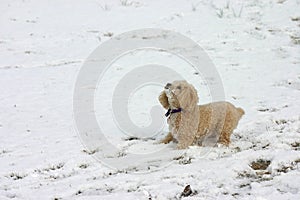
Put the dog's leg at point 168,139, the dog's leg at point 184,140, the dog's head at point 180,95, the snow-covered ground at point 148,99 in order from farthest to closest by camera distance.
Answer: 1. the dog's leg at point 168,139
2. the dog's leg at point 184,140
3. the dog's head at point 180,95
4. the snow-covered ground at point 148,99

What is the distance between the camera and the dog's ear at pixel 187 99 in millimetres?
4859

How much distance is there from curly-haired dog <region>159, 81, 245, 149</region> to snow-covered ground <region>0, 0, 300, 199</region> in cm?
Result: 19

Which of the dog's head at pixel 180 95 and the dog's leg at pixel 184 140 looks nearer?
the dog's head at pixel 180 95

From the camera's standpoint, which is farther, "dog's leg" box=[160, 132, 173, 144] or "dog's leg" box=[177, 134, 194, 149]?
"dog's leg" box=[160, 132, 173, 144]

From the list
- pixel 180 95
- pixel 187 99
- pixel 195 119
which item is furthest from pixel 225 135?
pixel 180 95

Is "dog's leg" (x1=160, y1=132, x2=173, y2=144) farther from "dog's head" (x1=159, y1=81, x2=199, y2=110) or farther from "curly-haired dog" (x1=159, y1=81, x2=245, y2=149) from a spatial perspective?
"dog's head" (x1=159, y1=81, x2=199, y2=110)

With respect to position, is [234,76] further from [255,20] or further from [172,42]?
[255,20]

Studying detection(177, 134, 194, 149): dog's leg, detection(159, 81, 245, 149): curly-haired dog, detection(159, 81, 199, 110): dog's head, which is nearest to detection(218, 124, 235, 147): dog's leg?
detection(159, 81, 245, 149): curly-haired dog

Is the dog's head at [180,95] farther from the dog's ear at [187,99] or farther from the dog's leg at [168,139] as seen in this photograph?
the dog's leg at [168,139]

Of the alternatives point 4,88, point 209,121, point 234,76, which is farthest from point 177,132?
point 4,88

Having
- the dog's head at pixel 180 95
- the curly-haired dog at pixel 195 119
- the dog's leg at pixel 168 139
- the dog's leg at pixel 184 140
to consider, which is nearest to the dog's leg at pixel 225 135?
the curly-haired dog at pixel 195 119

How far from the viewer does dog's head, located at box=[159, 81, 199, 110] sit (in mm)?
4844

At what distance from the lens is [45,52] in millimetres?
9492

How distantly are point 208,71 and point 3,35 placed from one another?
514 centimetres
